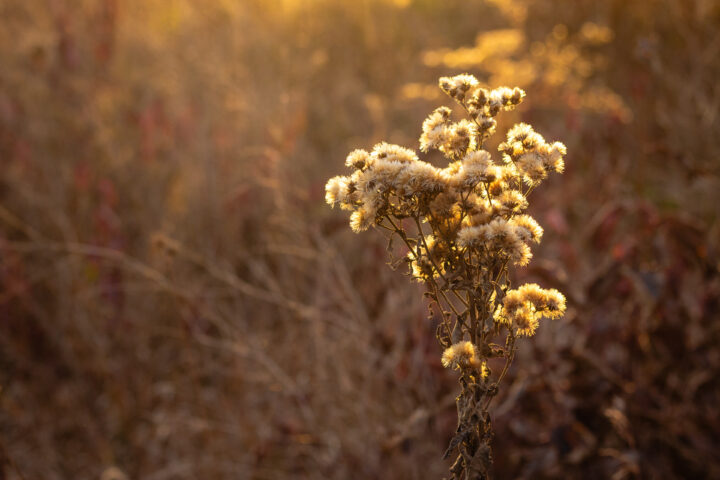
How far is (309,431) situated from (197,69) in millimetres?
2750

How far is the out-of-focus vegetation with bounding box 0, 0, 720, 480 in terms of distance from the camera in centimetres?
160

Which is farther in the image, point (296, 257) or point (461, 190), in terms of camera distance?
point (296, 257)

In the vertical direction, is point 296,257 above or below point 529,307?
above

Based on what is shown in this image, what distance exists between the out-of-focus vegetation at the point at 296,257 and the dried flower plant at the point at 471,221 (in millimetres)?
375

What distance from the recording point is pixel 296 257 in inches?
104

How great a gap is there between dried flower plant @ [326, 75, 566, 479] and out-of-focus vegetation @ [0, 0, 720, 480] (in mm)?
375

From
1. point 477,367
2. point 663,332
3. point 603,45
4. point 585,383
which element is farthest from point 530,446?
point 603,45

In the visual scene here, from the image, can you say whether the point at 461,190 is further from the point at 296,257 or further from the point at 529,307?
the point at 296,257

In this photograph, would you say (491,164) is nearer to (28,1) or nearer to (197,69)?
(197,69)

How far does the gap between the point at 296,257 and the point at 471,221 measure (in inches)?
77.7

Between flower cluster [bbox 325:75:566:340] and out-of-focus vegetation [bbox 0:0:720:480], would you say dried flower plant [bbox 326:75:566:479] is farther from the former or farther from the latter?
out-of-focus vegetation [bbox 0:0:720:480]

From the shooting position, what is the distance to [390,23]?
4.63 m

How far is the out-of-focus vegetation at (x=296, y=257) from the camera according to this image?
1599 millimetres

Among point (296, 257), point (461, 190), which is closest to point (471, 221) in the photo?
point (461, 190)
